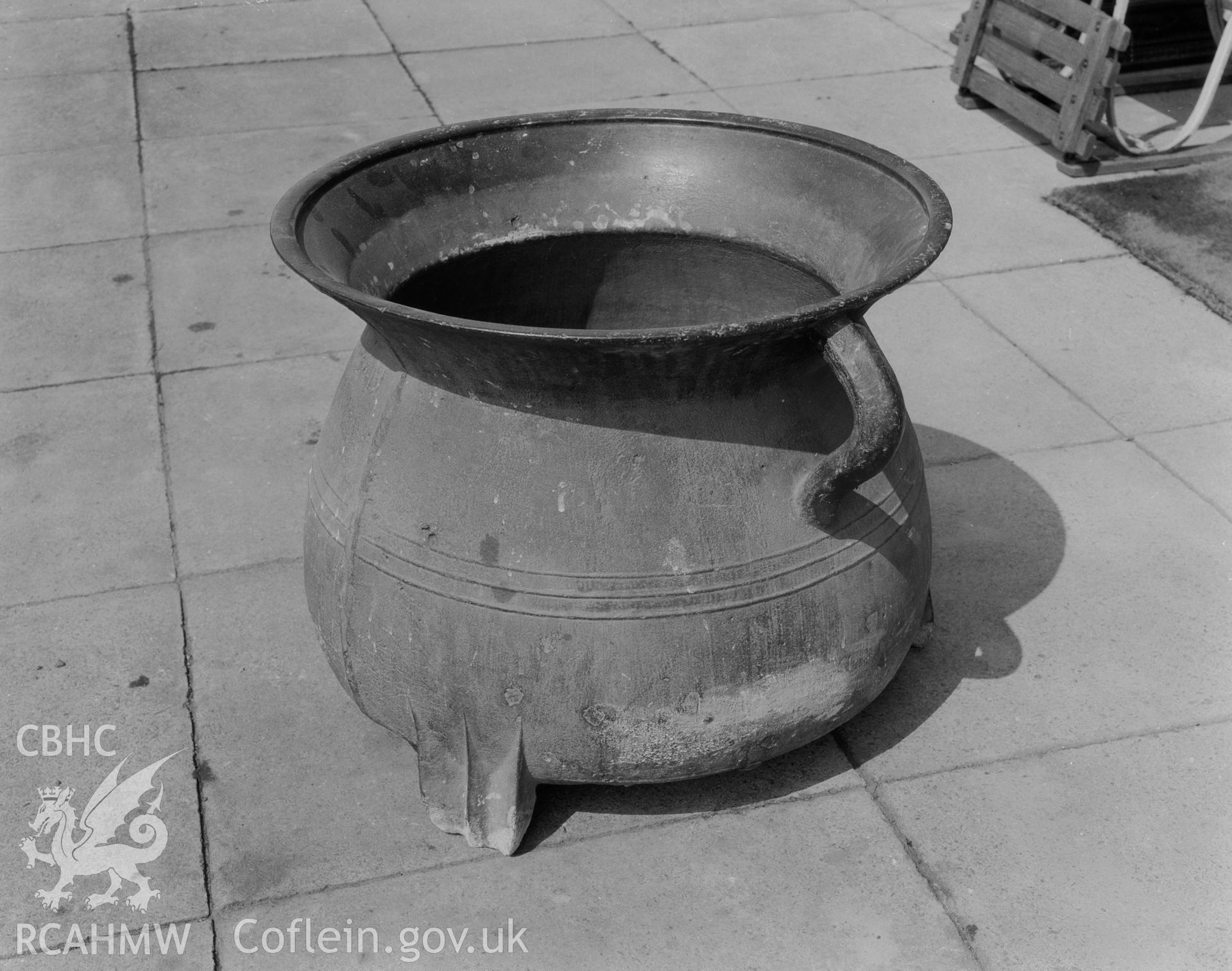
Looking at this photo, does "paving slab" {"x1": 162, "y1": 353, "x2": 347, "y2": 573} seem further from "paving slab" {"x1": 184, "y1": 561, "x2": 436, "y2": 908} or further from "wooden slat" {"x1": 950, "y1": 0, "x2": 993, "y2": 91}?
"wooden slat" {"x1": 950, "y1": 0, "x2": 993, "y2": 91}

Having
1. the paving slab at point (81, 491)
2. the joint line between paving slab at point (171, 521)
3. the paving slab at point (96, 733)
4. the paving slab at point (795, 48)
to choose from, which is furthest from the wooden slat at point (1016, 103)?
the paving slab at point (96, 733)

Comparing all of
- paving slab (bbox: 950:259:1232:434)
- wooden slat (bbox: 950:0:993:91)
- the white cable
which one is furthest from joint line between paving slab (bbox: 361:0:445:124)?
the white cable

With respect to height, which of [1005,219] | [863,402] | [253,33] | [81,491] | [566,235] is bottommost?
[253,33]

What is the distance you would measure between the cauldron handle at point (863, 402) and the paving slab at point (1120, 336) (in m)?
2.09

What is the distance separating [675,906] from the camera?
2.60 metres

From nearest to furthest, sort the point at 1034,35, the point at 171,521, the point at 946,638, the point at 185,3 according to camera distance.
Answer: the point at 946,638
the point at 171,521
the point at 1034,35
the point at 185,3

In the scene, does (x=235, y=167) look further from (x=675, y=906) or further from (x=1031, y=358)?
(x=675, y=906)

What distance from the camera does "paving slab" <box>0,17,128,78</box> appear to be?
729 cm

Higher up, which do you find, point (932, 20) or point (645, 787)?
point (645, 787)

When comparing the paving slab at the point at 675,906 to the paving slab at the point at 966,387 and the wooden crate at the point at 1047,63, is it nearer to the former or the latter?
the paving slab at the point at 966,387

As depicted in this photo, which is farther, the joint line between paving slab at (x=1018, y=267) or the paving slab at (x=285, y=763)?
the joint line between paving slab at (x=1018, y=267)

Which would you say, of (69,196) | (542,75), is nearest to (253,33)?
(542,75)

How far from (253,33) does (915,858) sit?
6.58m

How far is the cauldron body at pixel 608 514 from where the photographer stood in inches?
93.8
